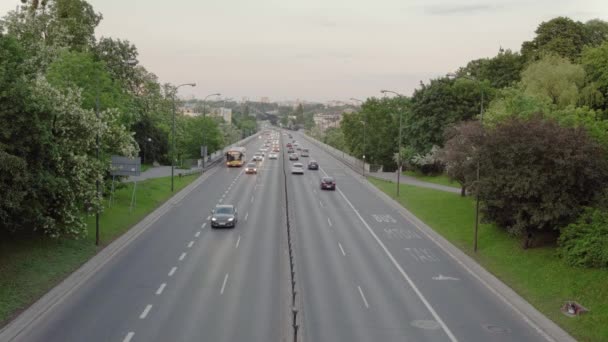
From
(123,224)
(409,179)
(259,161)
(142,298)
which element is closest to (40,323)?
(142,298)

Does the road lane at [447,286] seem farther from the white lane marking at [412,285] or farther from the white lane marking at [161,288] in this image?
the white lane marking at [161,288]

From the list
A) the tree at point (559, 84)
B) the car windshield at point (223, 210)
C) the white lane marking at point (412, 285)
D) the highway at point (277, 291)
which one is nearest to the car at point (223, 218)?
the car windshield at point (223, 210)

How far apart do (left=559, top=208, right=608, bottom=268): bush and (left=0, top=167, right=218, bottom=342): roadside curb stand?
2106 cm

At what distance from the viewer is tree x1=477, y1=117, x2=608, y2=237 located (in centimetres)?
2747

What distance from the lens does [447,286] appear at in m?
25.1

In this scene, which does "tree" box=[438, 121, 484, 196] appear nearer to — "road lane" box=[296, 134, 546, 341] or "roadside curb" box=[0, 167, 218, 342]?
"road lane" box=[296, 134, 546, 341]

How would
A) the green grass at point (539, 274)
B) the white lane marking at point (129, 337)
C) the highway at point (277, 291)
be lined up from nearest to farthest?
the white lane marking at point (129, 337) < the highway at point (277, 291) < the green grass at point (539, 274)

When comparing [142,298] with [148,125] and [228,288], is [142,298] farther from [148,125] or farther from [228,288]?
[148,125]

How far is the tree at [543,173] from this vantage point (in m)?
27.5

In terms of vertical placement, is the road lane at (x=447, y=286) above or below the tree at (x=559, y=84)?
below

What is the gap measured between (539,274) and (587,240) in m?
2.50

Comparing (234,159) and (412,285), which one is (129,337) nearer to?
(412,285)

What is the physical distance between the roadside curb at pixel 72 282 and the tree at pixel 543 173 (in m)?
19.3

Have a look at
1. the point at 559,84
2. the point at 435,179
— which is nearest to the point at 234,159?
the point at 435,179
